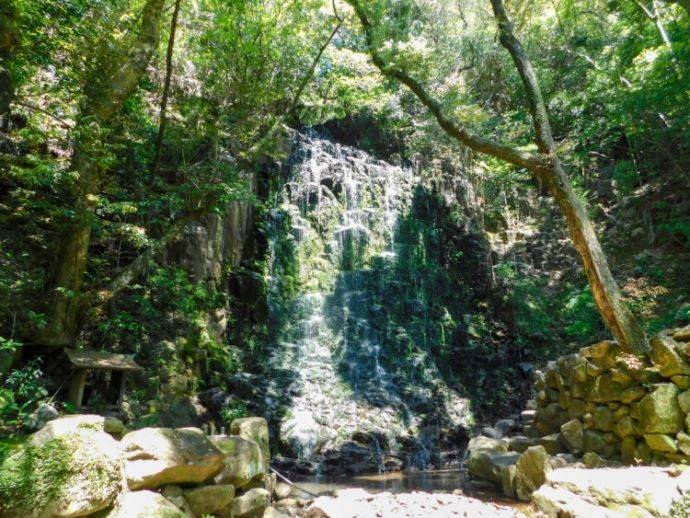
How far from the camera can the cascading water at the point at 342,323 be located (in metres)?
9.52

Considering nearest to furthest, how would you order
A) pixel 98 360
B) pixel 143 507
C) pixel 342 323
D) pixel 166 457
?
1. pixel 143 507
2. pixel 166 457
3. pixel 98 360
4. pixel 342 323

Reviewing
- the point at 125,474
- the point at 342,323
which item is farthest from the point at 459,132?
the point at 342,323

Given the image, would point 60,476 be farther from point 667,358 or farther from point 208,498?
point 667,358

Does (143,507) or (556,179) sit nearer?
(143,507)

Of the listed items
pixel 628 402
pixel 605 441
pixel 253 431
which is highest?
pixel 628 402

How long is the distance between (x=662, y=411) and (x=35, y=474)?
6.62 m

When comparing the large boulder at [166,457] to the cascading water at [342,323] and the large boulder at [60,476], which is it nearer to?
the large boulder at [60,476]

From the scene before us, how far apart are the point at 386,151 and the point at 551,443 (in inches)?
564

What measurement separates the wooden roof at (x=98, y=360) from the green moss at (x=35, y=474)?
2958mm

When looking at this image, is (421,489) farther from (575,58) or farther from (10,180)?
(575,58)

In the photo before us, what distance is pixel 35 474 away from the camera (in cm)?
269

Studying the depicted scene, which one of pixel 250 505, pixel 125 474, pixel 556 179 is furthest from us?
pixel 556 179

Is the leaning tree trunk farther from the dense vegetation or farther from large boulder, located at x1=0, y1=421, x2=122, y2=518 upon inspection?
large boulder, located at x1=0, y1=421, x2=122, y2=518

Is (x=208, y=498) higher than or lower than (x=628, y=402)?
lower
